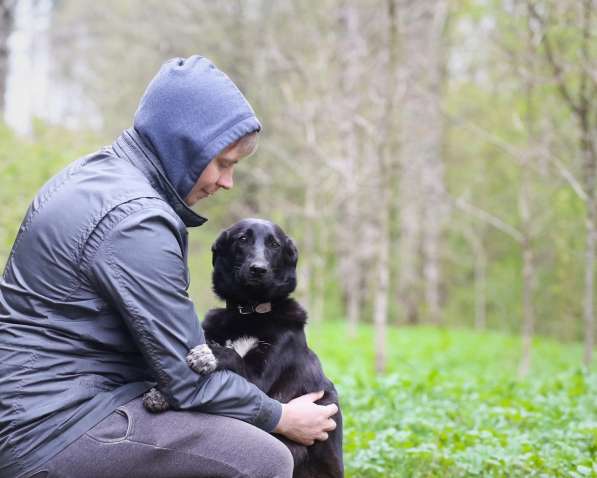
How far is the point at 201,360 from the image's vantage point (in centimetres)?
269

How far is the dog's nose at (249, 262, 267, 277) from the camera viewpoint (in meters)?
3.84

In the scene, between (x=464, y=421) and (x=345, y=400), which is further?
(x=345, y=400)

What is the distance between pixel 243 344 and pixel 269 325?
15 centimetres

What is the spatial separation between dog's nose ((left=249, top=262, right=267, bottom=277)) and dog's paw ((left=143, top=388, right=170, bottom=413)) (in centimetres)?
122

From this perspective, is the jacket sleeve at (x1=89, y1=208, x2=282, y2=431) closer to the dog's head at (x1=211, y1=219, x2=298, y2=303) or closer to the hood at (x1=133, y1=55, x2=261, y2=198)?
the hood at (x1=133, y1=55, x2=261, y2=198)

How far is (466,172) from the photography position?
25469 millimetres

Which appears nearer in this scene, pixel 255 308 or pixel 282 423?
pixel 282 423

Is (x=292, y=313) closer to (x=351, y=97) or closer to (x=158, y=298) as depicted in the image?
(x=158, y=298)

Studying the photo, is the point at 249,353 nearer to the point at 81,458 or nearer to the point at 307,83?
the point at 81,458

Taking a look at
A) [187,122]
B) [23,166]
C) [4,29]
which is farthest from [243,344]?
[4,29]

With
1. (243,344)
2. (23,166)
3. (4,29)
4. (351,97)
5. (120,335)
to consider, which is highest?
(4,29)

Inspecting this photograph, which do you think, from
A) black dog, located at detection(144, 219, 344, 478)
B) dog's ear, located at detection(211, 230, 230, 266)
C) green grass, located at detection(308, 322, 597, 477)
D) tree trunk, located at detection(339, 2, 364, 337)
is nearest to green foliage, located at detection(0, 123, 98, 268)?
green grass, located at detection(308, 322, 597, 477)

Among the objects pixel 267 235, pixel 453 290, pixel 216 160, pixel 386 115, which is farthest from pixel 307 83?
pixel 453 290

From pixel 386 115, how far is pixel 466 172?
635 inches
